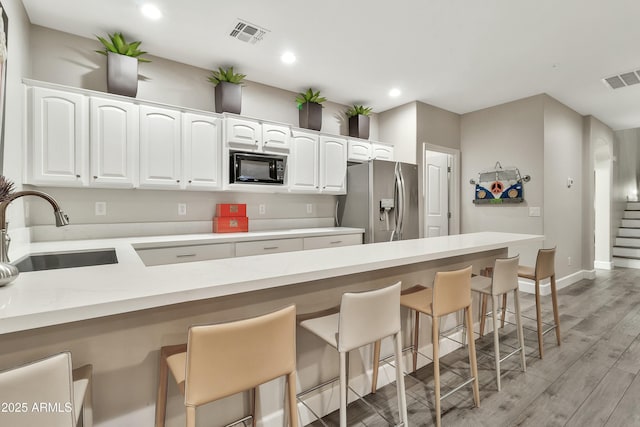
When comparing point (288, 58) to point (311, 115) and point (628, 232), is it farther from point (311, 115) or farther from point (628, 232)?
point (628, 232)

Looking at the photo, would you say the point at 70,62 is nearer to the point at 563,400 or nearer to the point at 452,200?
the point at 563,400

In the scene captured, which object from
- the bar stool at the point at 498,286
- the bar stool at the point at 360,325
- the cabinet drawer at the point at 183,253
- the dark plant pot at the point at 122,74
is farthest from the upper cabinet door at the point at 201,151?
the bar stool at the point at 498,286

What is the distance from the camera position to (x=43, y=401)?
72 centimetres

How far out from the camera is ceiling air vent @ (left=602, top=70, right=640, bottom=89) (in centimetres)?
351

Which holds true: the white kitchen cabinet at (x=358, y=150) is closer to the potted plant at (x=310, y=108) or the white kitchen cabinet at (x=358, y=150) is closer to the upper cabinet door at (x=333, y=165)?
the upper cabinet door at (x=333, y=165)

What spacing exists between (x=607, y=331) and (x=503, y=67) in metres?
2.90

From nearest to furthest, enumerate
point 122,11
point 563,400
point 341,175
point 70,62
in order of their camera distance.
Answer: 1. point 563,400
2. point 122,11
3. point 70,62
4. point 341,175

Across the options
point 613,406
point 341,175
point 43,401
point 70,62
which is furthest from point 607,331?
point 70,62

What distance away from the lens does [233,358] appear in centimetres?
97

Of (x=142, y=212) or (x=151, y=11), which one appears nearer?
(x=151, y=11)

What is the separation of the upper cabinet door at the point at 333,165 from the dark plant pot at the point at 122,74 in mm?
2078

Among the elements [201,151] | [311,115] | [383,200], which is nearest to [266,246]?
[201,151]

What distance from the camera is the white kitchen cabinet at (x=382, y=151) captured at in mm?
4414

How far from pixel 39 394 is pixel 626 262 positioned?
867 cm
